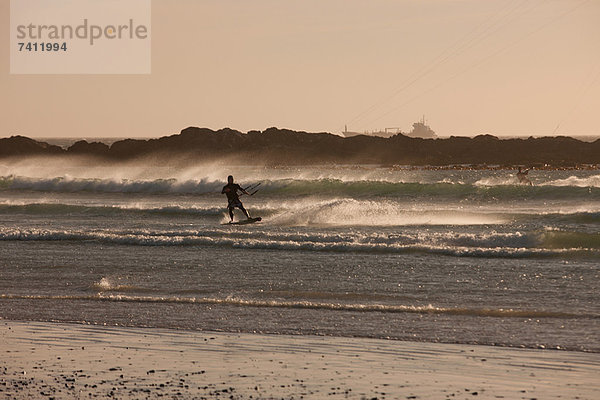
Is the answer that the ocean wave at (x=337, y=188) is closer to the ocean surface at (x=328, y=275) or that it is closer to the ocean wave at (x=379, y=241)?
the ocean surface at (x=328, y=275)

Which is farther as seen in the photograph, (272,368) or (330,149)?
(330,149)

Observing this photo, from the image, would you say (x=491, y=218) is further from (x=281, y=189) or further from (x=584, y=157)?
(x=584, y=157)

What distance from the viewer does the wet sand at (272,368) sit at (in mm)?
9359

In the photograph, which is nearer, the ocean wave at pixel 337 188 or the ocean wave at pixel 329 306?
the ocean wave at pixel 329 306

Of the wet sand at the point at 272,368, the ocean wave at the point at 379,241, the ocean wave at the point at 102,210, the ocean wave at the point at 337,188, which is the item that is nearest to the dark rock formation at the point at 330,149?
the ocean wave at the point at 337,188

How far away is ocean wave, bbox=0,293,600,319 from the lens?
13578 mm

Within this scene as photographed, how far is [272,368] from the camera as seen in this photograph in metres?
10.5

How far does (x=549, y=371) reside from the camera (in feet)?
33.2

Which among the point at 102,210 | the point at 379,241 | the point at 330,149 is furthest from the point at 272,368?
the point at 330,149

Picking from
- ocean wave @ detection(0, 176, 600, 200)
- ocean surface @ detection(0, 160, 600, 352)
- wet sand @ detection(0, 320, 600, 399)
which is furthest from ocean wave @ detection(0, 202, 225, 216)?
wet sand @ detection(0, 320, 600, 399)

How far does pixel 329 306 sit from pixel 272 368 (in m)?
4.11

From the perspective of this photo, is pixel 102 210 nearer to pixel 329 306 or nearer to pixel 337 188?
pixel 337 188

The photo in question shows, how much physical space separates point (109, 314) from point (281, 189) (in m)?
42.3

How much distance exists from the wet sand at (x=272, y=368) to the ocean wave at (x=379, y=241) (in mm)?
10046
